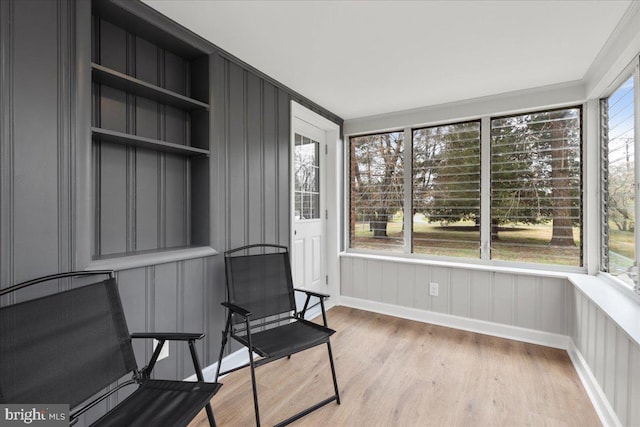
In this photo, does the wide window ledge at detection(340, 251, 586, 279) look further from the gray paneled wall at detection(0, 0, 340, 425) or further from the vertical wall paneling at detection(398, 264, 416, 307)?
the gray paneled wall at detection(0, 0, 340, 425)

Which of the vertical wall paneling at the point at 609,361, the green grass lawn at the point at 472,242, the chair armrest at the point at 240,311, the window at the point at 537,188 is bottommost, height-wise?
the vertical wall paneling at the point at 609,361

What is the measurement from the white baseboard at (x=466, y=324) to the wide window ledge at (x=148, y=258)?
220 cm

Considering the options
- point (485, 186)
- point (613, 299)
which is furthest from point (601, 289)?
point (485, 186)

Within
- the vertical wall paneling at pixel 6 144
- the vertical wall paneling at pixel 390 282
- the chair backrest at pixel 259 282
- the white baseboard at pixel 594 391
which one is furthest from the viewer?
the vertical wall paneling at pixel 390 282

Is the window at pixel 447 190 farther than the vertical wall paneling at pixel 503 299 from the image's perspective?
Yes

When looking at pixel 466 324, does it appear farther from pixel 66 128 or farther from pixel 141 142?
pixel 66 128

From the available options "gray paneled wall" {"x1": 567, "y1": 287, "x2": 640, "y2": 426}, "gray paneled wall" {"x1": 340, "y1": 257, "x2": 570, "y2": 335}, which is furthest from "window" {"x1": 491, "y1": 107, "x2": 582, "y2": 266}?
"gray paneled wall" {"x1": 567, "y1": 287, "x2": 640, "y2": 426}

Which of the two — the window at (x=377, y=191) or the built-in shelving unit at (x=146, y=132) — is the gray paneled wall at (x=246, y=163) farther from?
the window at (x=377, y=191)

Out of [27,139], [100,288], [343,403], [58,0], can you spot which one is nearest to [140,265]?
[100,288]

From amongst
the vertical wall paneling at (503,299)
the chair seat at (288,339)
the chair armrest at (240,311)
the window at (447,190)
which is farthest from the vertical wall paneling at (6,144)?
the vertical wall paneling at (503,299)

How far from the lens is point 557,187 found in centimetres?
285

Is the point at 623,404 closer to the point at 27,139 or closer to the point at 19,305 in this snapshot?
the point at 19,305

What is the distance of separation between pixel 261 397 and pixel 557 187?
10.1ft

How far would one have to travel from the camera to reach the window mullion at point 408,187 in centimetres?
359
